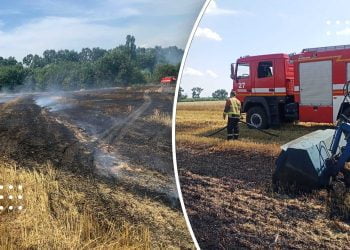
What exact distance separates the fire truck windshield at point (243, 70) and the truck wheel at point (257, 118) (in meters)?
0.15

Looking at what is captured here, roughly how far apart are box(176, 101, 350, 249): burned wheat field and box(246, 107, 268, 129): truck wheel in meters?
0.04

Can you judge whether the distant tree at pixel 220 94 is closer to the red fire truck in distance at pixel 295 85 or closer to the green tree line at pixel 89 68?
the red fire truck in distance at pixel 295 85

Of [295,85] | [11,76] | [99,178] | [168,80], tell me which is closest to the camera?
[295,85]

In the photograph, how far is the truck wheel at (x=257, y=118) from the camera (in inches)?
79.4

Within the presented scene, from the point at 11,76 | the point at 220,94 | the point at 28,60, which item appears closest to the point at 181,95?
the point at 220,94

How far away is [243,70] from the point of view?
2.06 metres

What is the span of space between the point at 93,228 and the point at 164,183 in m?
0.51

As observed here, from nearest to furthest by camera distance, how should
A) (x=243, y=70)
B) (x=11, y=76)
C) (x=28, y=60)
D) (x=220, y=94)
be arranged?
(x=243, y=70) → (x=220, y=94) → (x=28, y=60) → (x=11, y=76)

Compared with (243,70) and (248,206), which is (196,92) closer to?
(243,70)

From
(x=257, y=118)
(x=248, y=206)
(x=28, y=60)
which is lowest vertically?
(x=248, y=206)

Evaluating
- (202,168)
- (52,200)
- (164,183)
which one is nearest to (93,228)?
(52,200)

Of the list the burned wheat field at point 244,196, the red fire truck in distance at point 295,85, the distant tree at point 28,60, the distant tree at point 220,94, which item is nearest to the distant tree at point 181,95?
the burned wheat field at point 244,196

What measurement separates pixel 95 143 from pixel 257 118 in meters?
1.13

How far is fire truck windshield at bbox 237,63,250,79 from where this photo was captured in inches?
80.4
